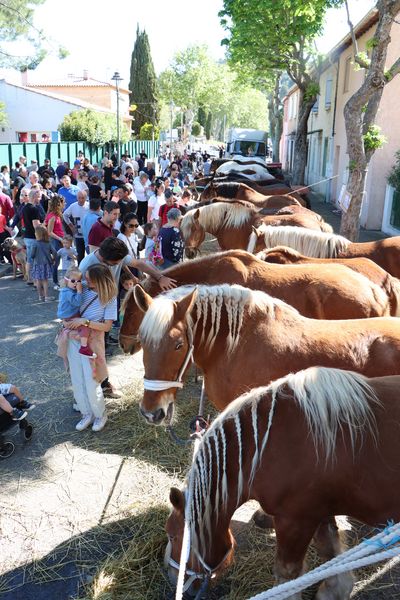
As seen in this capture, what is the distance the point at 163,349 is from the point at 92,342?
71.8 inches

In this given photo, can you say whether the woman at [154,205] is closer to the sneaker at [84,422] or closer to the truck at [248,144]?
Result: the sneaker at [84,422]

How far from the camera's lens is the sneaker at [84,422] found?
4578 millimetres

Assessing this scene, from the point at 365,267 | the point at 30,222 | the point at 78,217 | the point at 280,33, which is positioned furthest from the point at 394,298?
the point at 280,33

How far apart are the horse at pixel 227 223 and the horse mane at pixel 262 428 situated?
18.8 feet

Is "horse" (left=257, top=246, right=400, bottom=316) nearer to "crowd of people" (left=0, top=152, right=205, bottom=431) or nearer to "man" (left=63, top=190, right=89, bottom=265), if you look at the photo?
"crowd of people" (left=0, top=152, right=205, bottom=431)

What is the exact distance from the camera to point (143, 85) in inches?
2146

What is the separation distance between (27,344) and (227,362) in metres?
4.05

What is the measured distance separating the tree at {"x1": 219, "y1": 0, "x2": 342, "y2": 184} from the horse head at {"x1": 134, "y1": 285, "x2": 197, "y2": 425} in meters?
12.8

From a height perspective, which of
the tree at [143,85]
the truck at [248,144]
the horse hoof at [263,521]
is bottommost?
the horse hoof at [263,521]

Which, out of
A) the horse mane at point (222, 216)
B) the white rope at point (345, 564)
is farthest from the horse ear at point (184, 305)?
the horse mane at point (222, 216)

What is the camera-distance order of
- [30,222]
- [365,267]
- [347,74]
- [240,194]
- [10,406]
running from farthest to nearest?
[347,74]
[240,194]
[30,222]
[365,267]
[10,406]

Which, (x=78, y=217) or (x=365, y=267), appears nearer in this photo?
(x=365, y=267)

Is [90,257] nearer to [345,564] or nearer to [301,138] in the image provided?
[345,564]

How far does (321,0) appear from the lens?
40.9 feet
